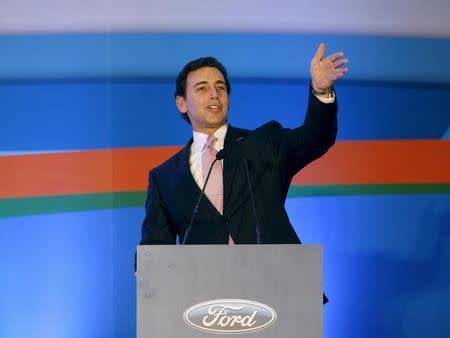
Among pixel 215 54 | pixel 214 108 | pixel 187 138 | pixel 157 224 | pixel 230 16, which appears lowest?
pixel 157 224

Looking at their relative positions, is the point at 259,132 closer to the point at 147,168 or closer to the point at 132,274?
the point at 147,168

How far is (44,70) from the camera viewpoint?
3279 millimetres

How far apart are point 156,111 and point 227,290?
5.84 feet

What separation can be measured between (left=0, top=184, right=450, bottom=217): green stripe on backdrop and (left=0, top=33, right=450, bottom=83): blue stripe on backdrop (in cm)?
51

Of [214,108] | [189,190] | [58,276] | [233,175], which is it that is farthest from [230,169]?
[58,276]

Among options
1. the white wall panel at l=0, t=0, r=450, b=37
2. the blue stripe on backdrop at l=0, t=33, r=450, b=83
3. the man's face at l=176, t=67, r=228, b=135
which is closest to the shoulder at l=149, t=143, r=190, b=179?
the man's face at l=176, t=67, r=228, b=135

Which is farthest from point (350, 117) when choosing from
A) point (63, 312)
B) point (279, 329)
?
point (279, 329)

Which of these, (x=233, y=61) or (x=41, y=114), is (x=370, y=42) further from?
(x=41, y=114)

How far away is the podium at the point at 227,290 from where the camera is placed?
1593 mm

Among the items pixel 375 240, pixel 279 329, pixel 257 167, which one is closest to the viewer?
pixel 279 329

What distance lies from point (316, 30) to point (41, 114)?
134cm

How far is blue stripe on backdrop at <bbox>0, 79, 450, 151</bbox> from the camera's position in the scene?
325cm

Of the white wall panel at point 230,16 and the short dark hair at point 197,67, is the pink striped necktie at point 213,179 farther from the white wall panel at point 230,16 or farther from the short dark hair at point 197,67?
the white wall panel at point 230,16

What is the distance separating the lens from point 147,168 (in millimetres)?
3246
